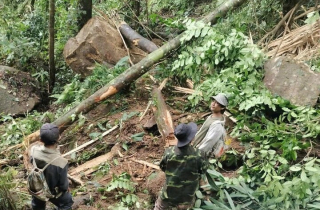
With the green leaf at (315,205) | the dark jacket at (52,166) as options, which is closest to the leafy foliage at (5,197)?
the dark jacket at (52,166)

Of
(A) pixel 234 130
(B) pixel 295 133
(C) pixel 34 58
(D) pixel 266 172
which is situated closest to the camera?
(D) pixel 266 172

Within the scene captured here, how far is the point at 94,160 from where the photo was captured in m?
6.07

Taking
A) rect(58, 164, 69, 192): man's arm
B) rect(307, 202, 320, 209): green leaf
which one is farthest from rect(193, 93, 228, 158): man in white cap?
rect(58, 164, 69, 192): man's arm

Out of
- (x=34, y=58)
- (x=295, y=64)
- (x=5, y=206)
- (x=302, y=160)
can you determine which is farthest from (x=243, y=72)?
(x=34, y=58)

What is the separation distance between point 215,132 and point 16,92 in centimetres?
633

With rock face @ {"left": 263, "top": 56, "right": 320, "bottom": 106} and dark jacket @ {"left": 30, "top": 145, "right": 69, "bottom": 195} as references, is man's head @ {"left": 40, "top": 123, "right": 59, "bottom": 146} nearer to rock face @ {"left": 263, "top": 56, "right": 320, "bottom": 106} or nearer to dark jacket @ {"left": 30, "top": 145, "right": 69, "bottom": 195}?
dark jacket @ {"left": 30, "top": 145, "right": 69, "bottom": 195}

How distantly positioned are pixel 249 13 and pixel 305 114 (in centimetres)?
328

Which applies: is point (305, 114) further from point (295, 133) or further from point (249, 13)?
point (249, 13)

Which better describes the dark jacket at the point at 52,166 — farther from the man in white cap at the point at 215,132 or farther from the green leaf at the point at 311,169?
the green leaf at the point at 311,169

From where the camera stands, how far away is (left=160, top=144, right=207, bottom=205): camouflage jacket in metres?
3.90

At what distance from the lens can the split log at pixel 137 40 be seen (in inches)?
328

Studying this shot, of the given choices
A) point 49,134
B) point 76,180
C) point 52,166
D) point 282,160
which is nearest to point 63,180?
point 52,166

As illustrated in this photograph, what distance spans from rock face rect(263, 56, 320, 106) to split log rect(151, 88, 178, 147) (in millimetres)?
1717

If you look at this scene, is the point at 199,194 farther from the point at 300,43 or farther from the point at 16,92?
the point at 16,92
